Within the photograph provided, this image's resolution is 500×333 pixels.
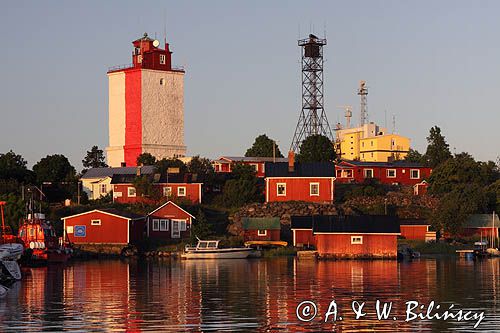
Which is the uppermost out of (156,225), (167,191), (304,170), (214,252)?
(304,170)

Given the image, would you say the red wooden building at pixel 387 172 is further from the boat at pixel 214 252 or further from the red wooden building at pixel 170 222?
the boat at pixel 214 252

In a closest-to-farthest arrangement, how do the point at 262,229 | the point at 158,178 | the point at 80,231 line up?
the point at 80,231, the point at 262,229, the point at 158,178

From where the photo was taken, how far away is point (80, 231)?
8612cm

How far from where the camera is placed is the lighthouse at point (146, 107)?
385 ft

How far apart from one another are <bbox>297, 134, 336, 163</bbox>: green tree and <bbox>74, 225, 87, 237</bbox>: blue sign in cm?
3486

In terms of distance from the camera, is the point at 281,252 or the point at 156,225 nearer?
the point at 281,252

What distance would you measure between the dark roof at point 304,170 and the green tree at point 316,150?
65.3ft

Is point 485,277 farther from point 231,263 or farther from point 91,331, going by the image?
point 91,331

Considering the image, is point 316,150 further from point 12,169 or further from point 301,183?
point 12,169

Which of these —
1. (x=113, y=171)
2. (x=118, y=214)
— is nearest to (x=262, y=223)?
(x=118, y=214)

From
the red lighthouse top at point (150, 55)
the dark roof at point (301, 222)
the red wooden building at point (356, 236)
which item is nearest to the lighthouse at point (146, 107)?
the red lighthouse top at point (150, 55)

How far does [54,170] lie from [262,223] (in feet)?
102

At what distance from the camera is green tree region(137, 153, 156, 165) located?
112 meters

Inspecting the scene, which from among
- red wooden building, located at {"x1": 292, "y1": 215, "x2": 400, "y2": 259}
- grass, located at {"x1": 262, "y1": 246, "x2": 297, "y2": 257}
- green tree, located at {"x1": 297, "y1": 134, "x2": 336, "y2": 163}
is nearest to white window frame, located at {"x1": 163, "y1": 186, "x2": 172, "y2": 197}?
grass, located at {"x1": 262, "y1": 246, "x2": 297, "y2": 257}
